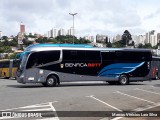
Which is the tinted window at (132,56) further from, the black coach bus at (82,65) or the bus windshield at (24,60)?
the bus windshield at (24,60)

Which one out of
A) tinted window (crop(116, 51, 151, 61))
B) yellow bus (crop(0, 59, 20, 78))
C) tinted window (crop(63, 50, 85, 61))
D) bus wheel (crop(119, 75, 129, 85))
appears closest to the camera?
tinted window (crop(63, 50, 85, 61))

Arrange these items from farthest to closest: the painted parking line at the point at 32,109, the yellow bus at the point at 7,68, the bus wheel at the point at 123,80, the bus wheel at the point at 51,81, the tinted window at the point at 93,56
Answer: the yellow bus at the point at 7,68 → the bus wheel at the point at 123,80 → the tinted window at the point at 93,56 → the bus wheel at the point at 51,81 → the painted parking line at the point at 32,109

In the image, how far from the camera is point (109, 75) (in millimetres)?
28672

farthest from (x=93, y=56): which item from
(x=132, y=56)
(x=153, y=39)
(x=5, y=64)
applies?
(x=153, y=39)

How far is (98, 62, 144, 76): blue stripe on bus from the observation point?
28.4m

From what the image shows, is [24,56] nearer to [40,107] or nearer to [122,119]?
[40,107]

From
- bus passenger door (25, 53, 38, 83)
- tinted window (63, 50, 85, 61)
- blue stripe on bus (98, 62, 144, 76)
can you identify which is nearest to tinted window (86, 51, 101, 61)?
tinted window (63, 50, 85, 61)

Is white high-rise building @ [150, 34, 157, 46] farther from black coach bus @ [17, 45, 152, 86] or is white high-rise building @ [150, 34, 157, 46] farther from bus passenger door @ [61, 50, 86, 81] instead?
bus passenger door @ [61, 50, 86, 81]

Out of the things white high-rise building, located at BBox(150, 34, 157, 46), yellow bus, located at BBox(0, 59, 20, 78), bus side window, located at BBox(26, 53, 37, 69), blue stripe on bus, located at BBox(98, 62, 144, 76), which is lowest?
yellow bus, located at BBox(0, 59, 20, 78)

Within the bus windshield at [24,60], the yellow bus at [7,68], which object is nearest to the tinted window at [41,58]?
the bus windshield at [24,60]

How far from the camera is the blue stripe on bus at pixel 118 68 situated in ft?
93.0

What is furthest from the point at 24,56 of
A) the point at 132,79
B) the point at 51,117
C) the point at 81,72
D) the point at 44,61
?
the point at 51,117

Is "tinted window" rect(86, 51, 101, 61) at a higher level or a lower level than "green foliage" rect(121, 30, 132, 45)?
lower

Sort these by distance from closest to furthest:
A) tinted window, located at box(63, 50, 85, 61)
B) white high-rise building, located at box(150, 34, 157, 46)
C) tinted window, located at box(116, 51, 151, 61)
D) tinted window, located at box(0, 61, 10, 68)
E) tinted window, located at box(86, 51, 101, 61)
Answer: tinted window, located at box(63, 50, 85, 61), tinted window, located at box(86, 51, 101, 61), tinted window, located at box(116, 51, 151, 61), tinted window, located at box(0, 61, 10, 68), white high-rise building, located at box(150, 34, 157, 46)
